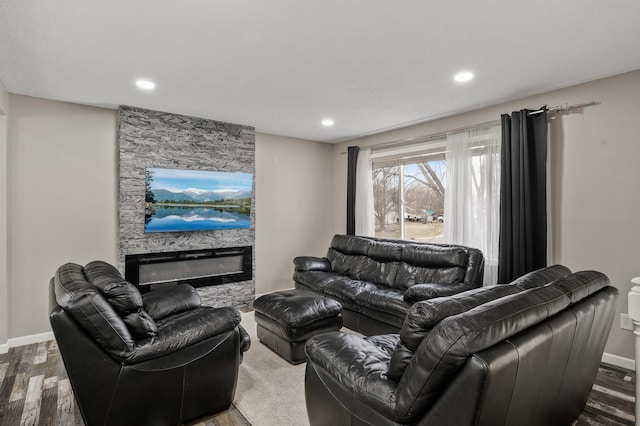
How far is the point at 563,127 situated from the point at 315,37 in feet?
8.78

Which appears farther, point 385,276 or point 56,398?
point 385,276

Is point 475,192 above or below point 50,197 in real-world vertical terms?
above

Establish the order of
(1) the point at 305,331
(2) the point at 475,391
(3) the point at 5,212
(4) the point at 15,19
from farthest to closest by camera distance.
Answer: (3) the point at 5,212
(1) the point at 305,331
(4) the point at 15,19
(2) the point at 475,391

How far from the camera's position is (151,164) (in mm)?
4090

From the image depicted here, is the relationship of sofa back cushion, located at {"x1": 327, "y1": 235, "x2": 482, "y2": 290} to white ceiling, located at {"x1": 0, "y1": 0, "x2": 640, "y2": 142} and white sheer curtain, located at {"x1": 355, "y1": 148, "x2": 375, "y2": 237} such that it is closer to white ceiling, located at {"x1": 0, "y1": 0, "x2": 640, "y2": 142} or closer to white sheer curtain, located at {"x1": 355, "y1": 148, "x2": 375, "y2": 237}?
white sheer curtain, located at {"x1": 355, "y1": 148, "x2": 375, "y2": 237}

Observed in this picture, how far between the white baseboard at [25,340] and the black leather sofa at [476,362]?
130 inches

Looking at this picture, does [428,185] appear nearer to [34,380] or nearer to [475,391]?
[475,391]

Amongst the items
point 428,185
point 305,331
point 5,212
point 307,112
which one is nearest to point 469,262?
point 428,185

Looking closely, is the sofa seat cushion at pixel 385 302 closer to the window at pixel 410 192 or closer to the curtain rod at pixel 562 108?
the window at pixel 410 192

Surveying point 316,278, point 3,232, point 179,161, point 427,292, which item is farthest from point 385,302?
point 3,232

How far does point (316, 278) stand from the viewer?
4367 mm

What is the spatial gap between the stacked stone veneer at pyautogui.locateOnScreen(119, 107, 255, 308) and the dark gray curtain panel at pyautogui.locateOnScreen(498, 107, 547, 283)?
10.9 ft

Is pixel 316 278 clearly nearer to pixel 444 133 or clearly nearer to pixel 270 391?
pixel 270 391

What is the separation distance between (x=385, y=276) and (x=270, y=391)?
2148 millimetres
